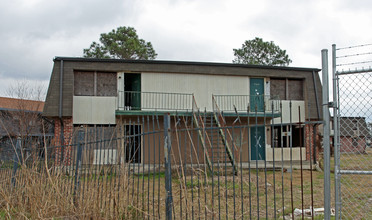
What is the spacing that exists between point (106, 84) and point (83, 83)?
1.11 metres

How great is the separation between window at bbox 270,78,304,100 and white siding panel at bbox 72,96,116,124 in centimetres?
884

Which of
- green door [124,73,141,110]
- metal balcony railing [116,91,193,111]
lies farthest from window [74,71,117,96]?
green door [124,73,141,110]

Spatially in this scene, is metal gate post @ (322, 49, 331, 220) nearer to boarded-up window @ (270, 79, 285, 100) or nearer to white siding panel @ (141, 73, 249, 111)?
white siding panel @ (141, 73, 249, 111)

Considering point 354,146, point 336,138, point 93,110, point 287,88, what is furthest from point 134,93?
point 336,138

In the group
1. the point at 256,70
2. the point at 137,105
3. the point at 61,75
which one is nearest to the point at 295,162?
the point at 256,70

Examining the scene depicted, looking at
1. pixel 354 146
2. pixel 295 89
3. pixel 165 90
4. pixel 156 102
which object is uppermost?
pixel 295 89

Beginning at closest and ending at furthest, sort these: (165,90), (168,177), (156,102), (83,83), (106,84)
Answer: (168,177) → (83,83) → (106,84) → (156,102) → (165,90)

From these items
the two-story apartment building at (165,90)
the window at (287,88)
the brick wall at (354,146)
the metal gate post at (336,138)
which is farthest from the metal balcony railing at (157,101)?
the metal gate post at (336,138)

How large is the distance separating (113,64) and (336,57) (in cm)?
1468

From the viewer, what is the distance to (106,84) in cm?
1736

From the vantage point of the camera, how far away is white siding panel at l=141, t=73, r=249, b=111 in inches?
699

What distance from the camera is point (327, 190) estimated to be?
3393 mm

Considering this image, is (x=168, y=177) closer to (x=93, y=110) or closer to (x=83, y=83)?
(x=93, y=110)

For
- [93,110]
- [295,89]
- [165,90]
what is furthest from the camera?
[295,89]
